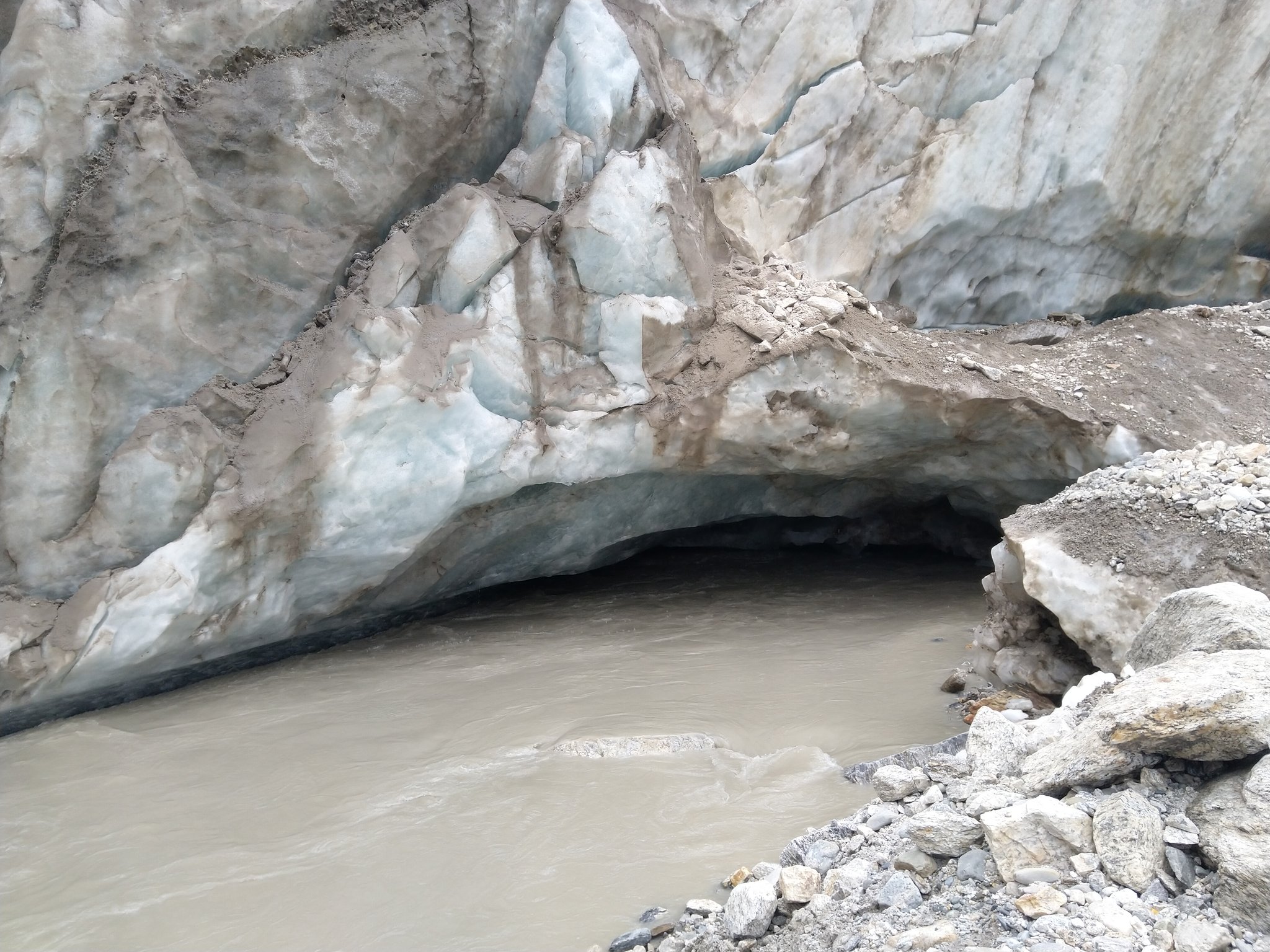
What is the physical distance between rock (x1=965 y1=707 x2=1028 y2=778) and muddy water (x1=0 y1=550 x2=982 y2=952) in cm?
38

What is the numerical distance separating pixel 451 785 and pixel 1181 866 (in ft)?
7.19

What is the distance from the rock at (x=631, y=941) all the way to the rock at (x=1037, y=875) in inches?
33.6

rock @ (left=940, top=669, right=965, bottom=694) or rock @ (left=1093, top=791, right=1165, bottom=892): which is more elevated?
rock @ (left=1093, top=791, right=1165, bottom=892)

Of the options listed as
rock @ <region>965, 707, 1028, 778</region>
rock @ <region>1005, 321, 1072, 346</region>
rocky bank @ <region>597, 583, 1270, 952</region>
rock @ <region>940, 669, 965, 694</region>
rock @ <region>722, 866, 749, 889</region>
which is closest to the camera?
rocky bank @ <region>597, 583, 1270, 952</region>

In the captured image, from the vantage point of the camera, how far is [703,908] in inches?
91.4

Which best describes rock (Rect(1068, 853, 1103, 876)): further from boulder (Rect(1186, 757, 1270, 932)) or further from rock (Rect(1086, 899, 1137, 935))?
boulder (Rect(1186, 757, 1270, 932))

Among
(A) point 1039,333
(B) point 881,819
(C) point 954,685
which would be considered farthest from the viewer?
(A) point 1039,333

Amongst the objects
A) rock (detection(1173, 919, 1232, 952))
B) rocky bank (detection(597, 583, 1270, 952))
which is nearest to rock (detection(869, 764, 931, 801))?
rocky bank (detection(597, 583, 1270, 952))

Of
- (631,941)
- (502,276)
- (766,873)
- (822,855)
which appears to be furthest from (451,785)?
(502,276)

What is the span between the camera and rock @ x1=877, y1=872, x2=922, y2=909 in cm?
211

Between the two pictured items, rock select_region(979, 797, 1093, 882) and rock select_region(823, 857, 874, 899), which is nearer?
rock select_region(979, 797, 1093, 882)

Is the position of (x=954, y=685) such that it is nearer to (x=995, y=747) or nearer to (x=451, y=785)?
(x=995, y=747)

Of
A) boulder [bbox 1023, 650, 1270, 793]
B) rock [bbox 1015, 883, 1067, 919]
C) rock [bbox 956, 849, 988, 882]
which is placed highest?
boulder [bbox 1023, 650, 1270, 793]

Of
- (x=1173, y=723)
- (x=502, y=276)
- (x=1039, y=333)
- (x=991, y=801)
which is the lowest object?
(x=991, y=801)
